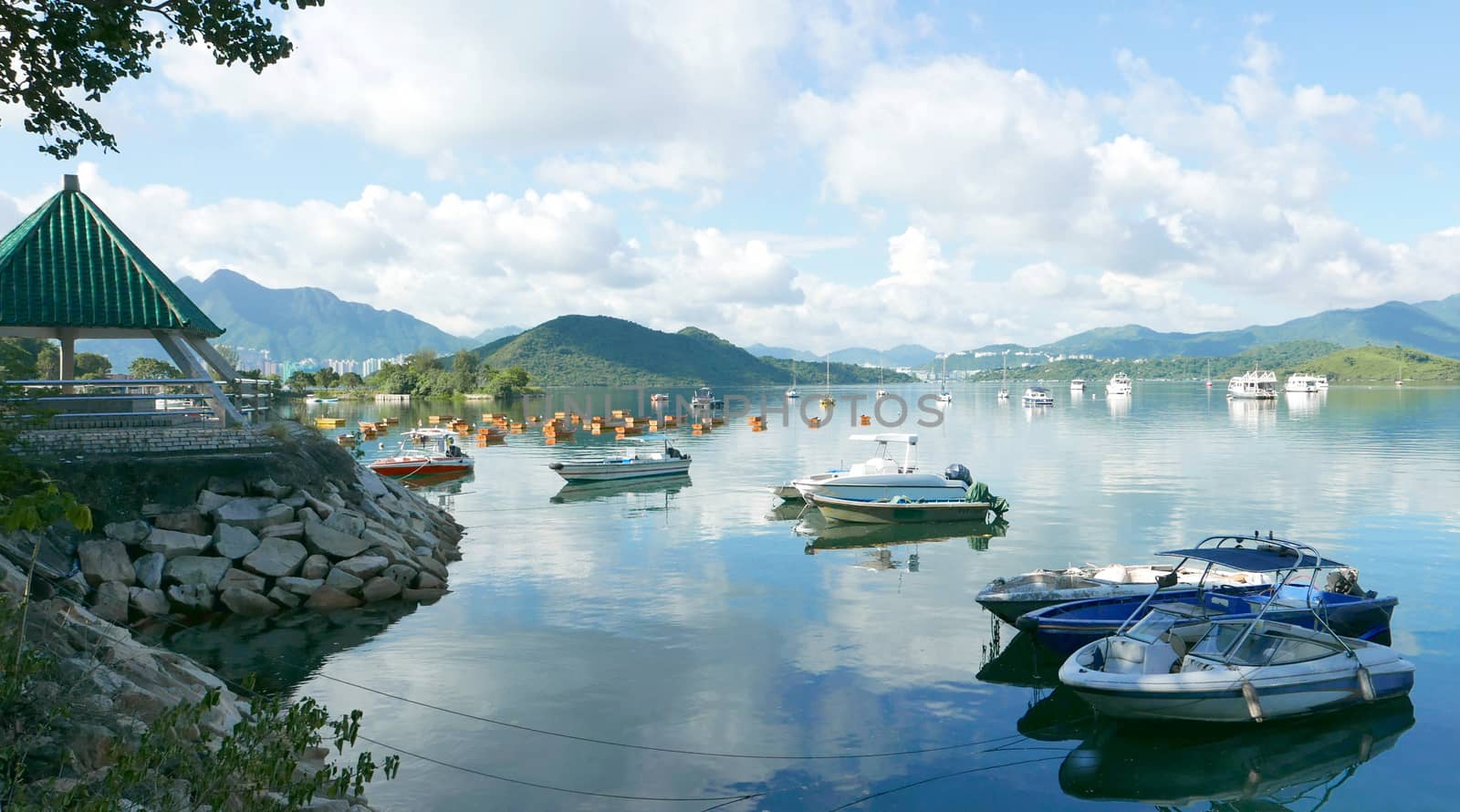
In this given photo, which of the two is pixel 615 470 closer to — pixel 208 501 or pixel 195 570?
pixel 208 501

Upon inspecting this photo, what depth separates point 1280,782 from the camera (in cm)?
1320

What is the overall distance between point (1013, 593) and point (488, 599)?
1267 centimetres

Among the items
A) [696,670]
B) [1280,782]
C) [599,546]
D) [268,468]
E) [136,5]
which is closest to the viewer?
[136,5]

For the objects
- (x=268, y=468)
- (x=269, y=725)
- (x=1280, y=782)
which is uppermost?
(x=268, y=468)

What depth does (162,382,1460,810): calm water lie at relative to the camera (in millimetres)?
12891

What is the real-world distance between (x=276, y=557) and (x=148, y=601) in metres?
2.62

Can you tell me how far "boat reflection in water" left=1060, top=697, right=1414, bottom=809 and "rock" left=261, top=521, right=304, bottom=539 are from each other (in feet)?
56.4

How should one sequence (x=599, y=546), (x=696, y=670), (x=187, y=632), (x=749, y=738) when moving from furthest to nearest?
(x=599, y=546)
(x=187, y=632)
(x=696, y=670)
(x=749, y=738)

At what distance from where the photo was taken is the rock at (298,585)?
2023 cm

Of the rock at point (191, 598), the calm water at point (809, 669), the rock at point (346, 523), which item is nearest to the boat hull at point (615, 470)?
the calm water at point (809, 669)

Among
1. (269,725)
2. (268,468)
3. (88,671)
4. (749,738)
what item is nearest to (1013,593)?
(749,738)

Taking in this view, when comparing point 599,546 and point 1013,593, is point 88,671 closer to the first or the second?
point 1013,593

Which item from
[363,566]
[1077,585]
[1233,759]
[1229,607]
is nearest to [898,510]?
[1077,585]

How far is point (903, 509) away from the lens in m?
34.9
